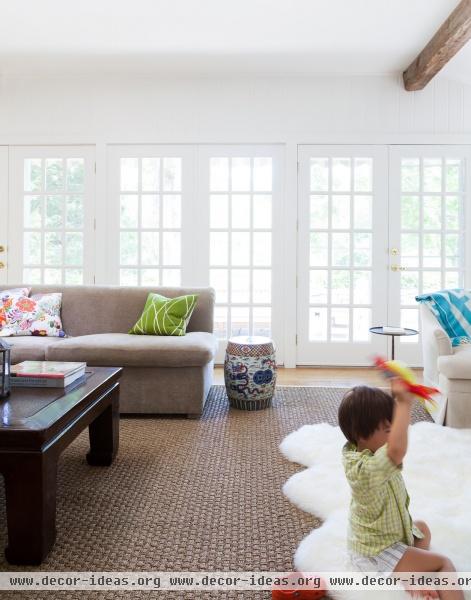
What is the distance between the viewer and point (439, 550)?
1.44 meters

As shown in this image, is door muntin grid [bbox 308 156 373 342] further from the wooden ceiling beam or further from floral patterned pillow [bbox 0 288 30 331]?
floral patterned pillow [bbox 0 288 30 331]

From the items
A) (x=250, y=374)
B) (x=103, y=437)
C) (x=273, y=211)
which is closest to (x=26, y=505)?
(x=103, y=437)

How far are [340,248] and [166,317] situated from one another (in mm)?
2094

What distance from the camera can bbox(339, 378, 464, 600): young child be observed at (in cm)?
121

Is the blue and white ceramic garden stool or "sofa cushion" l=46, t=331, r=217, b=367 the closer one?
"sofa cushion" l=46, t=331, r=217, b=367

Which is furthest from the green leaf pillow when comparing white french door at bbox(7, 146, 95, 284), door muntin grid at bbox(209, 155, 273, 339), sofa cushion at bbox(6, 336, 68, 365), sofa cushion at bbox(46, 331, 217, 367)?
white french door at bbox(7, 146, 95, 284)

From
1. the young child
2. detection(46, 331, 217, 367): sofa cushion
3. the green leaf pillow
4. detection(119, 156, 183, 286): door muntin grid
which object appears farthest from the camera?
detection(119, 156, 183, 286): door muntin grid

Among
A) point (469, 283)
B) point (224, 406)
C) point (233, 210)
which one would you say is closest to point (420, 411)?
point (224, 406)

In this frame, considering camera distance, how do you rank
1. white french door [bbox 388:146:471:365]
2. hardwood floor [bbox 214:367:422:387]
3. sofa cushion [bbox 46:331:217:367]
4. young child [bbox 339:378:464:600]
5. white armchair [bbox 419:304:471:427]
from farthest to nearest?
white french door [bbox 388:146:471:365], hardwood floor [bbox 214:367:422:387], sofa cushion [bbox 46:331:217:367], white armchair [bbox 419:304:471:427], young child [bbox 339:378:464:600]

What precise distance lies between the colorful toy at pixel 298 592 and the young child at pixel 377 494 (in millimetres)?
118

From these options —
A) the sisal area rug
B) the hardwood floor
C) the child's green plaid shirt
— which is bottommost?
the sisal area rug

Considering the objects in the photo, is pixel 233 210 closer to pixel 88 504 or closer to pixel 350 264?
pixel 350 264

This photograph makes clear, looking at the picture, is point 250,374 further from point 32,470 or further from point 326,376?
point 32,470

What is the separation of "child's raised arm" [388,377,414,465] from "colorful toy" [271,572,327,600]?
44 centimetres
